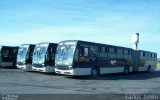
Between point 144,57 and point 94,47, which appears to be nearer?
point 94,47

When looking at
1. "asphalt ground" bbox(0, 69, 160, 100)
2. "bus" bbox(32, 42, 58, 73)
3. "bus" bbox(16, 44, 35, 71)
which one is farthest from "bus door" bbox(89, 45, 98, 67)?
"bus" bbox(16, 44, 35, 71)

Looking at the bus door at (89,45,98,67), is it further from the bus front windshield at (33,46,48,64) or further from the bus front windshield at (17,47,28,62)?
the bus front windshield at (17,47,28,62)

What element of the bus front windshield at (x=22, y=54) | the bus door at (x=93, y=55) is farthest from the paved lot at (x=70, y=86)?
the bus front windshield at (x=22, y=54)

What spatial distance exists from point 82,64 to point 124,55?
33.1 feet

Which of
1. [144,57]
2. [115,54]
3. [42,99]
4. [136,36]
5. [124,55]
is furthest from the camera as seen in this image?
[136,36]

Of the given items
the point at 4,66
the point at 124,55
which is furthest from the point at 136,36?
the point at 4,66

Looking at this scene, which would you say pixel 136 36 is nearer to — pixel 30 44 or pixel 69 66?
pixel 30 44

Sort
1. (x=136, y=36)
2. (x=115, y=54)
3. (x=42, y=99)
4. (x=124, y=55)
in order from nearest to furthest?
1. (x=42, y=99)
2. (x=115, y=54)
3. (x=124, y=55)
4. (x=136, y=36)

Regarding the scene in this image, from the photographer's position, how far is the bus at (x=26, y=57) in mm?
31156

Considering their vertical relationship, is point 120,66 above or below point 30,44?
below

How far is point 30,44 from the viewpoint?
32.3 meters

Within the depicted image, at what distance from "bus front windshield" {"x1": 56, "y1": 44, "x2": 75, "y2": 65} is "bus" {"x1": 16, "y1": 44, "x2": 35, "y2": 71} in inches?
252

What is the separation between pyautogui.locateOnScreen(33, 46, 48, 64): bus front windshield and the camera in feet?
91.9

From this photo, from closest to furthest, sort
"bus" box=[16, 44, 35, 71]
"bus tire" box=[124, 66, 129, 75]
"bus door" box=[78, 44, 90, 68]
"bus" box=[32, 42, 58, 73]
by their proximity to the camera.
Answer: "bus door" box=[78, 44, 90, 68], "bus" box=[32, 42, 58, 73], "bus" box=[16, 44, 35, 71], "bus tire" box=[124, 66, 129, 75]
